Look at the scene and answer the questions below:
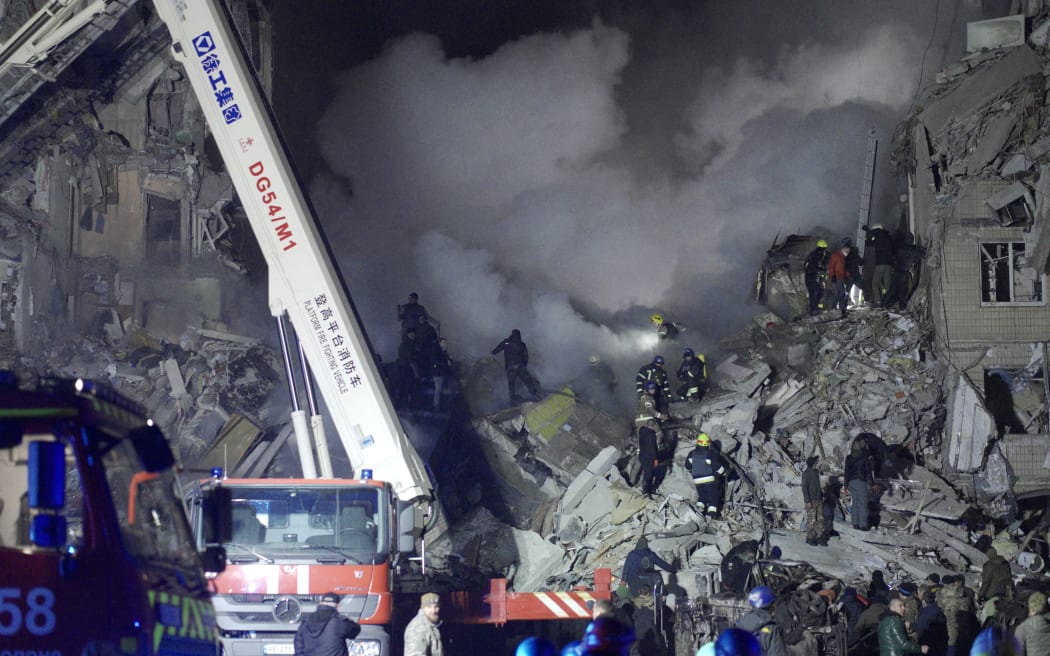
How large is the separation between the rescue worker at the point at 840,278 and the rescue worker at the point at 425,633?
13958 millimetres

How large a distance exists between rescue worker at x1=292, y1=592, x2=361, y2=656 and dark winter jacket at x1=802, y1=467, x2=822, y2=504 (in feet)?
28.2

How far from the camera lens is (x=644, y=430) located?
16.6 m

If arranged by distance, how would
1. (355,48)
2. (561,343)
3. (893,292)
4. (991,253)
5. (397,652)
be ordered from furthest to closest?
1. (355,48)
2. (561,343)
3. (893,292)
4. (991,253)
5. (397,652)

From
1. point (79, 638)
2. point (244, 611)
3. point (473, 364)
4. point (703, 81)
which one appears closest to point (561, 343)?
point (473, 364)

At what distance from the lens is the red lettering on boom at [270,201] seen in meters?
11.9

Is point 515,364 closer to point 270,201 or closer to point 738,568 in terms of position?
point 738,568

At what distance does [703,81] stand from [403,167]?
7.60 metres

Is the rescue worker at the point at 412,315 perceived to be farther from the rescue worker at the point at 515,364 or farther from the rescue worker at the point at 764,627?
the rescue worker at the point at 764,627

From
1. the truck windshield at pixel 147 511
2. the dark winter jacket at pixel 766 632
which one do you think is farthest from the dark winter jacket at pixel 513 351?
the truck windshield at pixel 147 511

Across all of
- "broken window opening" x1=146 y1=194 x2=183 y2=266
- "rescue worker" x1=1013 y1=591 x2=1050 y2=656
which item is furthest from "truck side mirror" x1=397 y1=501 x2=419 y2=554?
"broken window opening" x1=146 y1=194 x2=183 y2=266

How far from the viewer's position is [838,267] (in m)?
20.7

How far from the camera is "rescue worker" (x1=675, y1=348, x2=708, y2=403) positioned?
19438 millimetres

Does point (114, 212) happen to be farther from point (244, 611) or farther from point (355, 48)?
point (244, 611)

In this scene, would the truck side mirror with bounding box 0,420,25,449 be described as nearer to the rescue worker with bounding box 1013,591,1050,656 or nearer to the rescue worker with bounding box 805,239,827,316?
the rescue worker with bounding box 1013,591,1050,656
